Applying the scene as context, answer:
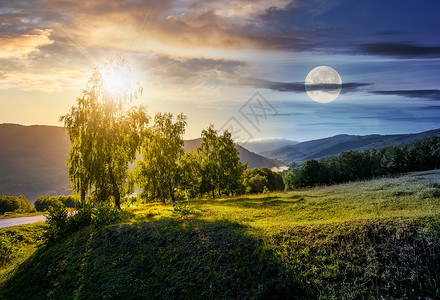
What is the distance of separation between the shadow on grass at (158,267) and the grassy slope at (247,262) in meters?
0.04

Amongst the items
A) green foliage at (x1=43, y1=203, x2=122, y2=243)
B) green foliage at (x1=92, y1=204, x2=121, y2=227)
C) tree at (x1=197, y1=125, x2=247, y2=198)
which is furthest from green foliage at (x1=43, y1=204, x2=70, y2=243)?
tree at (x1=197, y1=125, x2=247, y2=198)

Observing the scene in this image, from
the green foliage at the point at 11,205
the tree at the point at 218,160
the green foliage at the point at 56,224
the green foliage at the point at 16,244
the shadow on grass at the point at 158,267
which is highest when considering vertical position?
the tree at the point at 218,160

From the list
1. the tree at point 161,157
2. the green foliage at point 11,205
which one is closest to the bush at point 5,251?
the tree at point 161,157

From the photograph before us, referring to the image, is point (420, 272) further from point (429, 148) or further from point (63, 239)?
point (429, 148)

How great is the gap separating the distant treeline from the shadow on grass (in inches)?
2105

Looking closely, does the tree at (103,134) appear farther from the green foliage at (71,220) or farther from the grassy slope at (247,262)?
the grassy slope at (247,262)

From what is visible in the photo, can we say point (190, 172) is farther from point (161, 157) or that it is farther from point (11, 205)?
point (11, 205)

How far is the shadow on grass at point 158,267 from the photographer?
793 centimetres

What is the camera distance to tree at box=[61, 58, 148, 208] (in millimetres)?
20719

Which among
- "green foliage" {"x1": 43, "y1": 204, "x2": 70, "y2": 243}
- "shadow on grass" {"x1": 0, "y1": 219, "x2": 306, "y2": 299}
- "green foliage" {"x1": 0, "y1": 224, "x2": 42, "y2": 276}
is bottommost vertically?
"green foliage" {"x1": 0, "y1": 224, "x2": 42, "y2": 276}

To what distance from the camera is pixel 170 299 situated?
26.1 feet

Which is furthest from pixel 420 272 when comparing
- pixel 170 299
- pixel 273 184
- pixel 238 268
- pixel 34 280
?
pixel 273 184

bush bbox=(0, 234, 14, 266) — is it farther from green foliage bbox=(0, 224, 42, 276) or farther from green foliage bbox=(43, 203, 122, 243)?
green foliage bbox=(43, 203, 122, 243)

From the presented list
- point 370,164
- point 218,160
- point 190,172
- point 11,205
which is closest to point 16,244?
point 190,172
